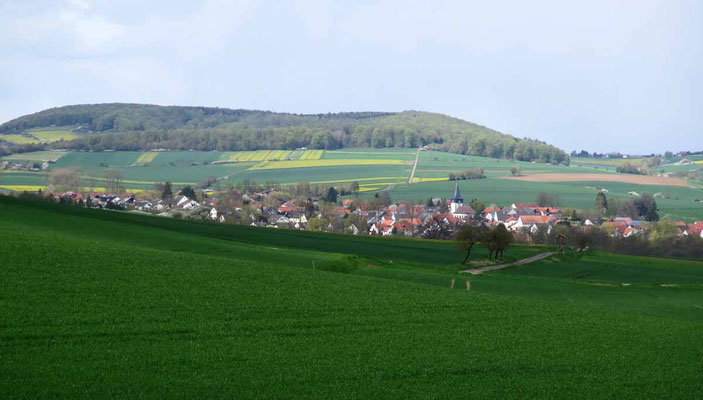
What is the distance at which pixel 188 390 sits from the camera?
1591 cm

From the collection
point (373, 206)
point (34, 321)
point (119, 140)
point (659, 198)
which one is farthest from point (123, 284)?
point (119, 140)

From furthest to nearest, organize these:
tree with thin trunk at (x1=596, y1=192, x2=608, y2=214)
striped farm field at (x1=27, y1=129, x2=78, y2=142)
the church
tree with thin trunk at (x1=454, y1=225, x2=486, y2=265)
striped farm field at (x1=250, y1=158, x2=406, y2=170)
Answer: striped farm field at (x1=27, y1=129, x2=78, y2=142) → striped farm field at (x1=250, y1=158, x2=406, y2=170) → tree with thin trunk at (x1=596, y1=192, x2=608, y2=214) → the church → tree with thin trunk at (x1=454, y1=225, x2=486, y2=265)

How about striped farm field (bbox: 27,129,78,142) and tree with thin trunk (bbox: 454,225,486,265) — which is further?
striped farm field (bbox: 27,129,78,142)

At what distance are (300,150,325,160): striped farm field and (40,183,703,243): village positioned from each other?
37.2 metres

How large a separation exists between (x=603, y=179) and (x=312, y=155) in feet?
183

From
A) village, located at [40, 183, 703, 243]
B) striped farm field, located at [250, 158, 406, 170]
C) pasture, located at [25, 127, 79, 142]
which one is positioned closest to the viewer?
village, located at [40, 183, 703, 243]

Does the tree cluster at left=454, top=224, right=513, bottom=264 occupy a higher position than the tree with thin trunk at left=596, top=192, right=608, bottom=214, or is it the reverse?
the tree cluster at left=454, top=224, right=513, bottom=264

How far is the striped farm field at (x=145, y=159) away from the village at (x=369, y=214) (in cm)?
3459

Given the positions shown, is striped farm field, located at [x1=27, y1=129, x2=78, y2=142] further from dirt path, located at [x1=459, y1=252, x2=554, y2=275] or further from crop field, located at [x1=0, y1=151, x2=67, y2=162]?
dirt path, located at [x1=459, y1=252, x2=554, y2=275]

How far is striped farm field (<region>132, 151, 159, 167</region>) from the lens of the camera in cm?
13850

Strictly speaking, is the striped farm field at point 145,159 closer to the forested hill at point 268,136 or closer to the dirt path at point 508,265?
the forested hill at point 268,136

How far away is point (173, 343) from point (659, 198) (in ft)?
328

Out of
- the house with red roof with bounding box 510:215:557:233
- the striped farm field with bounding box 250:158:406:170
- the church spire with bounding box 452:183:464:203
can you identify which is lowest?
the house with red roof with bounding box 510:215:557:233

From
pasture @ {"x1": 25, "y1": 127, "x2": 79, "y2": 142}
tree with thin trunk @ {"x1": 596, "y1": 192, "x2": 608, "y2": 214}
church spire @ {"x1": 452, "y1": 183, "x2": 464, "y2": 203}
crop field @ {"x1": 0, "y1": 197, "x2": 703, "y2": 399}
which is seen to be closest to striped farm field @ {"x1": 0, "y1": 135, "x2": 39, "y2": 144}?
pasture @ {"x1": 25, "y1": 127, "x2": 79, "y2": 142}
